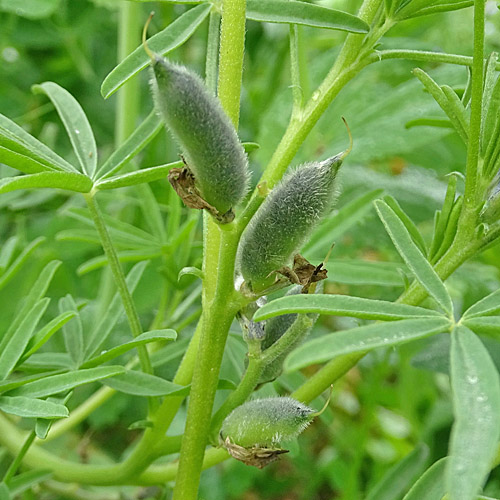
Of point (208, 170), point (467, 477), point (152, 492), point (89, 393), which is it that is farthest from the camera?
point (89, 393)

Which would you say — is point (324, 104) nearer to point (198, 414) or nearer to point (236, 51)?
point (236, 51)

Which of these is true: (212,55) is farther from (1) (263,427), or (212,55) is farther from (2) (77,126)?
(1) (263,427)

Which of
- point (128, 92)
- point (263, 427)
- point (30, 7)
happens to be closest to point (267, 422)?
point (263, 427)

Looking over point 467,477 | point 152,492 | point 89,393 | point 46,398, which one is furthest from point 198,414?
point 89,393

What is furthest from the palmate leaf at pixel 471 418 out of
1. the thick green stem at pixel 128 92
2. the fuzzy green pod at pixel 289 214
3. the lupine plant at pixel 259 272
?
the thick green stem at pixel 128 92

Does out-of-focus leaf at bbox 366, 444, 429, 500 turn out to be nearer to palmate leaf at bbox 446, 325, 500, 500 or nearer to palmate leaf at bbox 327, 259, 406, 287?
A: palmate leaf at bbox 327, 259, 406, 287

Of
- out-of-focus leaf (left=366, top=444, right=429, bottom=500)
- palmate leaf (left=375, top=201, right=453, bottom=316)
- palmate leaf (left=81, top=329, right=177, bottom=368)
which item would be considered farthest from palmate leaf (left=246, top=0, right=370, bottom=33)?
out-of-focus leaf (left=366, top=444, right=429, bottom=500)

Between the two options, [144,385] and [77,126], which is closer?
[144,385]
